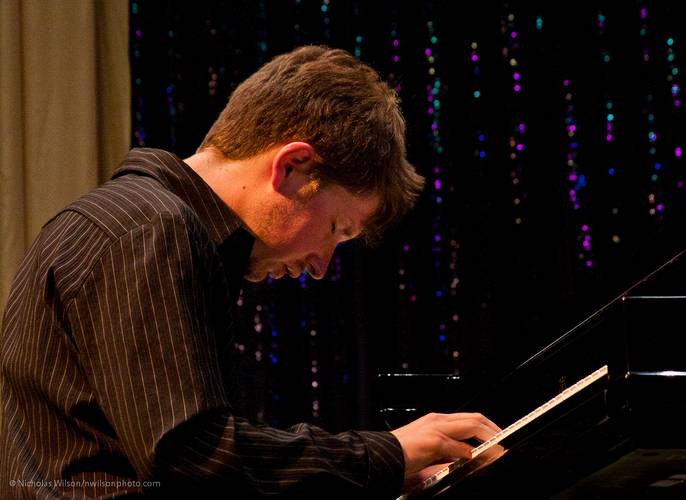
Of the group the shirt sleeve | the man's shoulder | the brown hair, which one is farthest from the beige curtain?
the shirt sleeve

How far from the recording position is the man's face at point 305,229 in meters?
1.37

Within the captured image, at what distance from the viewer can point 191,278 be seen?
102 cm

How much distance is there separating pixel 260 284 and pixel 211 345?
1849 millimetres

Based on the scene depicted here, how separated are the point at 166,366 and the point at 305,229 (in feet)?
1.49

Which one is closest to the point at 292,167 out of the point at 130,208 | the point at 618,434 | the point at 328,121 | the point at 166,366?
the point at 328,121

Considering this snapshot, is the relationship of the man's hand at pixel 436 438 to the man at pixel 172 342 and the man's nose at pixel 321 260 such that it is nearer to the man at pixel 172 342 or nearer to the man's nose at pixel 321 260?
the man at pixel 172 342

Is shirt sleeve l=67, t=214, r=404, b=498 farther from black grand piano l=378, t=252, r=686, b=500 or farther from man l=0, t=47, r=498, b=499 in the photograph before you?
black grand piano l=378, t=252, r=686, b=500

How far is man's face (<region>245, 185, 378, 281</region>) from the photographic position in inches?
54.1

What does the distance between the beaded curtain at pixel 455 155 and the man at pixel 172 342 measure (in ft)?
5.03

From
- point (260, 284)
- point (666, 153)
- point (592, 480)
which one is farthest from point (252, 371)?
point (592, 480)

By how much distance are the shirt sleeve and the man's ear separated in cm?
29

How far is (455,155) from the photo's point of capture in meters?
2.92

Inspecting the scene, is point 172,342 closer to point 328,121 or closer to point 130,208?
point 130,208

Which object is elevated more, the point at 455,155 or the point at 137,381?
the point at 455,155
